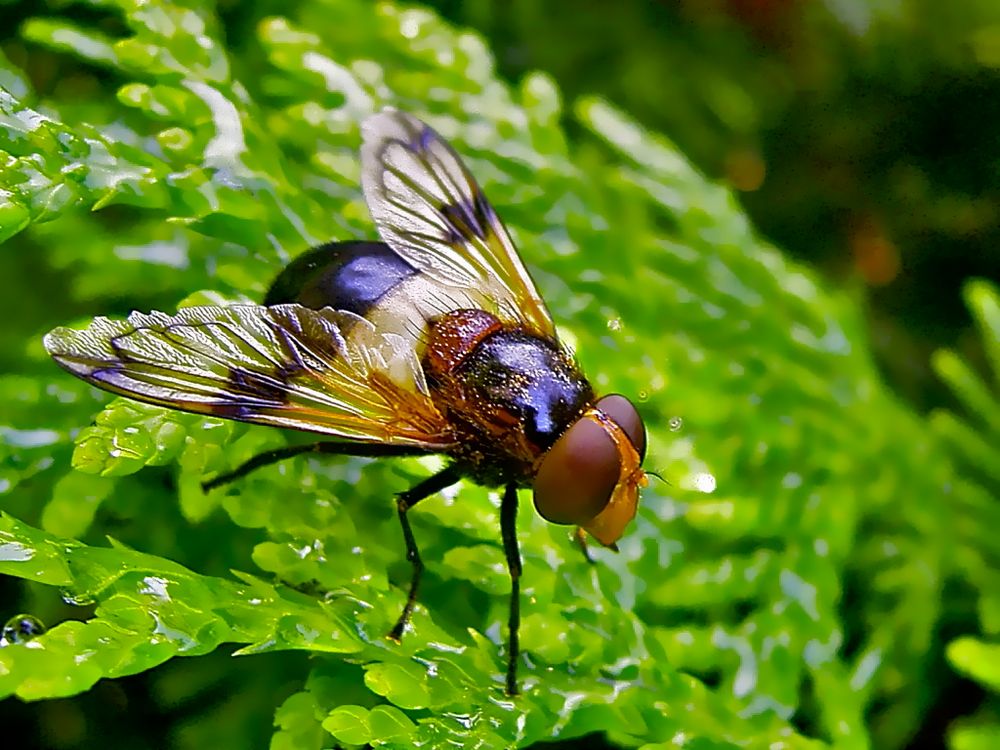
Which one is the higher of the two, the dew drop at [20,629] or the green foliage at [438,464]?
the green foliage at [438,464]

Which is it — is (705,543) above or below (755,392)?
below

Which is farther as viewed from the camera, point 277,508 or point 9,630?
point 277,508

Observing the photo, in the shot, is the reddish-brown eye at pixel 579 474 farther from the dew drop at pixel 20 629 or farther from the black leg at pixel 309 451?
the dew drop at pixel 20 629

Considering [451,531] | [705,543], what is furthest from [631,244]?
[451,531]

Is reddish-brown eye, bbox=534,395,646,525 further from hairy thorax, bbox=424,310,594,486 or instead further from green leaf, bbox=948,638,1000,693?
green leaf, bbox=948,638,1000,693

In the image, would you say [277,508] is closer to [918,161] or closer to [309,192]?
[309,192]

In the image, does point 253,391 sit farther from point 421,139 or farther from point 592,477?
point 421,139

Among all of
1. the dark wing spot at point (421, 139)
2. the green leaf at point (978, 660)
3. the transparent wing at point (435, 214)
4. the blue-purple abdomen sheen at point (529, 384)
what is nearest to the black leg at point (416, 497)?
the blue-purple abdomen sheen at point (529, 384)

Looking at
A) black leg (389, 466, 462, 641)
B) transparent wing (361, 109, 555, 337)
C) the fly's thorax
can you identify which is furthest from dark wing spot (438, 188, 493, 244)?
black leg (389, 466, 462, 641)
